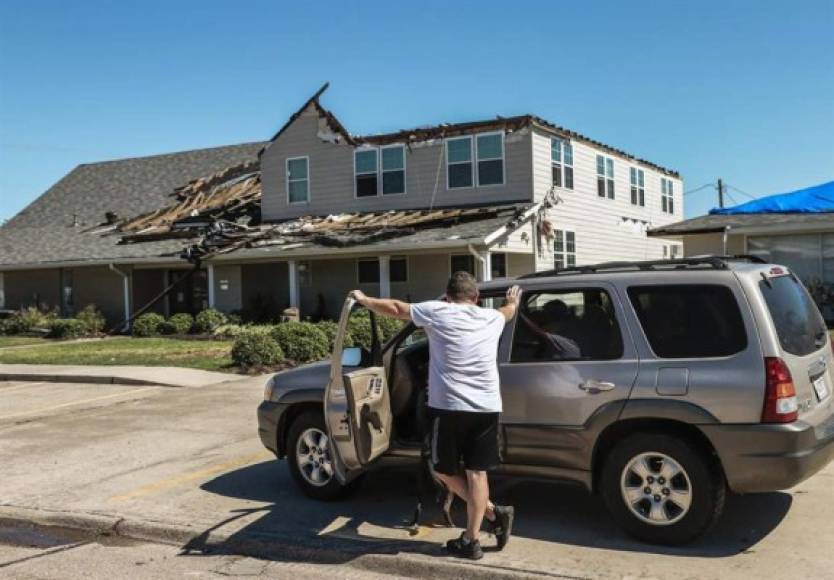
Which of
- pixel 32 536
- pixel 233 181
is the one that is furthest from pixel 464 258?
pixel 32 536

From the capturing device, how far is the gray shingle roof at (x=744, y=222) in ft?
61.6

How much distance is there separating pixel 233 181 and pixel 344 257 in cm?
829

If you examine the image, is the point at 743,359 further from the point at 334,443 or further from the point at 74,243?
the point at 74,243

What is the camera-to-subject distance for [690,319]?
506 centimetres

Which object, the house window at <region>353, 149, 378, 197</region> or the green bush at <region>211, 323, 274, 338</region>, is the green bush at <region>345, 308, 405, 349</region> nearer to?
the green bush at <region>211, 323, 274, 338</region>

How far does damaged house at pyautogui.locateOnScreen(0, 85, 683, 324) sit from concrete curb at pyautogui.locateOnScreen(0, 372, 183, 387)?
8342 millimetres

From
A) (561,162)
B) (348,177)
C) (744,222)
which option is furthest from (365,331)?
(744,222)

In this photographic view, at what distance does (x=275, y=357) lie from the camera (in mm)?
15977

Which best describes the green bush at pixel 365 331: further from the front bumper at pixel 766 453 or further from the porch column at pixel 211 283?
the front bumper at pixel 766 453

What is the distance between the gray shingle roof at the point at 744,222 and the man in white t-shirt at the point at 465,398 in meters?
16.3

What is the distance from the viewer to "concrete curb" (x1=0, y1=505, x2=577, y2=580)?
4.78m

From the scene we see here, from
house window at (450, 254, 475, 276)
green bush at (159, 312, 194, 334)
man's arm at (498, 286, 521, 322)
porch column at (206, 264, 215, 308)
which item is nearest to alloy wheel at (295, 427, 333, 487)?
man's arm at (498, 286, 521, 322)

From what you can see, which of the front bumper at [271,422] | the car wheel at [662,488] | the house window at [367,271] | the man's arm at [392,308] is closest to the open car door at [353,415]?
the man's arm at [392,308]

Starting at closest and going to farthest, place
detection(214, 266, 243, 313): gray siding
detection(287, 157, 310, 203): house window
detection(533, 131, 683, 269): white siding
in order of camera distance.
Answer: detection(533, 131, 683, 269): white siding, detection(287, 157, 310, 203): house window, detection(214, 266, 243, 313): gray siding
